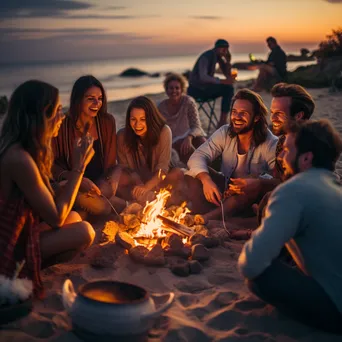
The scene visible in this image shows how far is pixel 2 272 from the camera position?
321 centimetres

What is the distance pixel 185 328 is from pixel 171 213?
2.09m

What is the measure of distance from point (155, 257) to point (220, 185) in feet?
5.54

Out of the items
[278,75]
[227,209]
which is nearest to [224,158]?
[227,209]

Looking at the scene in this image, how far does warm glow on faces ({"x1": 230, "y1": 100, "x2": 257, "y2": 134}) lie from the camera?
5.06 m

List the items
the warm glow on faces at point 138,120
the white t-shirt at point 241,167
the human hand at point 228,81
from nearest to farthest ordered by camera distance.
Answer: the white t-shirt at point 241,167 → the warm glow on faces at point 138,120 → the human hand at point 228,81

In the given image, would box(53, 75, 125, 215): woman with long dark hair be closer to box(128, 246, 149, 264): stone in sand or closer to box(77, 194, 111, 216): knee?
box(77, 194, 111, 216): knee

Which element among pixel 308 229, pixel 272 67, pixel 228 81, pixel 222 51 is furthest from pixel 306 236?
pixel 272 67

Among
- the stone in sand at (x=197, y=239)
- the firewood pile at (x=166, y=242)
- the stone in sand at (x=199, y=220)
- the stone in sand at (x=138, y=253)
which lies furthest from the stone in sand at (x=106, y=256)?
→ the stone in sand at (x=199, y=220)

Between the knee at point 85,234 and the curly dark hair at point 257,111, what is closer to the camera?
the knee at point 85,234

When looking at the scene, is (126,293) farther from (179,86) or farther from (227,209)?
(179,86)

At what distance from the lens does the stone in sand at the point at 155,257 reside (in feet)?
13.5

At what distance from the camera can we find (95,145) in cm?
548

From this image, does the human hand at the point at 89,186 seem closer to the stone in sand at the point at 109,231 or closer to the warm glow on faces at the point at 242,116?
the stone in sand at the point at 109,231

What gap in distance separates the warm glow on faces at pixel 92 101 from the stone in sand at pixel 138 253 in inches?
65.7
